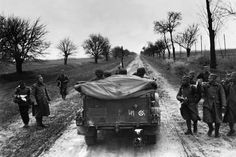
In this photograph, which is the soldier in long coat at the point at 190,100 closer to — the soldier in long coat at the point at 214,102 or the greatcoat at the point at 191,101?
the greatcoat at the point at 191,101

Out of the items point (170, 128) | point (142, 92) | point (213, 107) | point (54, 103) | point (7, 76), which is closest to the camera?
point (142, 92)

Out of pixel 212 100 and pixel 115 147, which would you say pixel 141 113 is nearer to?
pixel 115 147

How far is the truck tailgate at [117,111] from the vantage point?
22.4 feet

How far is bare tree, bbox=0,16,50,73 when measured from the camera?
31562 millimetres

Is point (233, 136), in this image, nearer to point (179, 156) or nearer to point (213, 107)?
point (213, 107)

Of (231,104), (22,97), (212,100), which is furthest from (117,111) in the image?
(22,97)

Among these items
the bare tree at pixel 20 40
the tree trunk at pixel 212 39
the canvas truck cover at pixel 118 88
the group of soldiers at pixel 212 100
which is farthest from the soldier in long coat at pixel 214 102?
the bare tree at pixel 20 40

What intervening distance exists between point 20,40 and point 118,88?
28910 millimetres

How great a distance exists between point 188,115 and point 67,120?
4522 millimetres

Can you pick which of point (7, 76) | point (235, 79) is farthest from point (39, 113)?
point (7, 76)

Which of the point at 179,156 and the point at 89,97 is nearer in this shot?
the point at 179,156

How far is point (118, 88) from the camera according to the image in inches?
274

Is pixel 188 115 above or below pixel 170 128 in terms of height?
above

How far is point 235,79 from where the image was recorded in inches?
301
